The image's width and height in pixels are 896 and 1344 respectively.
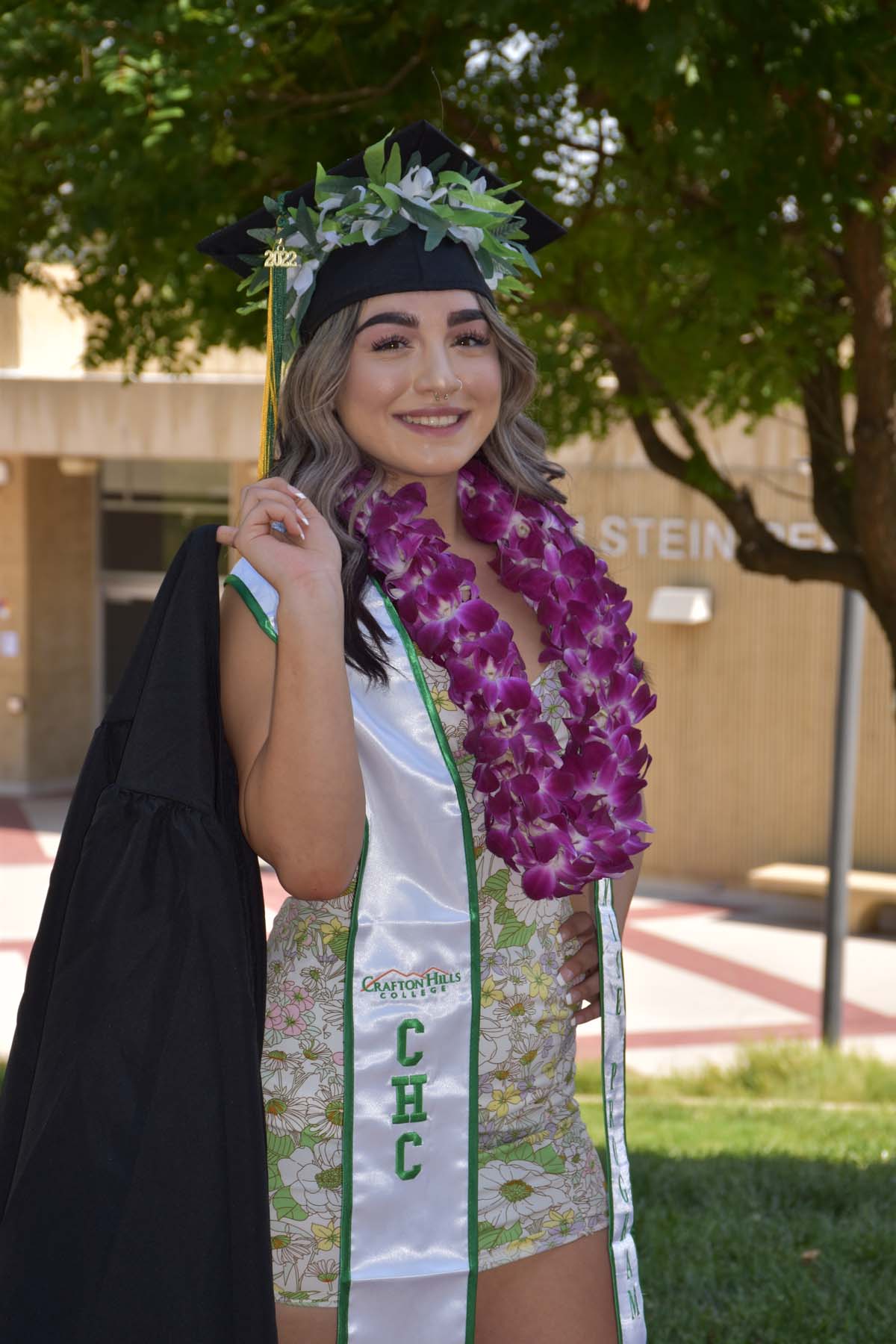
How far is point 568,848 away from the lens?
2.23 metres

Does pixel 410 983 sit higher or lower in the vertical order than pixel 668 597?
lower

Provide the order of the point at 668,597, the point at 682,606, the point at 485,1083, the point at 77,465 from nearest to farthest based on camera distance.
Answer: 1. the point at 485,1083
2. the point at 682,606
3. the point at 668,597
4. the point at 77,465

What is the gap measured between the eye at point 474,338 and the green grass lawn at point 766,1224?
2183 mm

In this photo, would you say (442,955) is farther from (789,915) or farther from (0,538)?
(0,538)

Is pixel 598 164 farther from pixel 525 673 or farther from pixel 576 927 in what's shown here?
pixel 576 927

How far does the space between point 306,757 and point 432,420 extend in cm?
57

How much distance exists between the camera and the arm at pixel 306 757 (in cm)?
195

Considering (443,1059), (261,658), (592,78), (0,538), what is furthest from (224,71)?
(0,538)

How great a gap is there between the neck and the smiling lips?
109mm

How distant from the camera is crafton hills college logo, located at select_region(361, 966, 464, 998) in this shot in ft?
6.89

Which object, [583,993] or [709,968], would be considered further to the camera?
[709,968]

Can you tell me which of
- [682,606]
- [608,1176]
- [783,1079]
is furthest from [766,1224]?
[682,606]

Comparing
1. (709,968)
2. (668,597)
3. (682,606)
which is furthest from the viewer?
(668,597)

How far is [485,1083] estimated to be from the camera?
220cm
